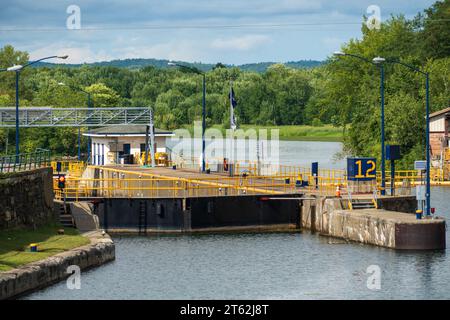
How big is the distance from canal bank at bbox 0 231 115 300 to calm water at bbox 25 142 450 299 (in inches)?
17.3

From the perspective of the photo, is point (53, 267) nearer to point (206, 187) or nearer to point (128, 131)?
point (206, 187)

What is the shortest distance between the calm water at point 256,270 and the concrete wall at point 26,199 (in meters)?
4.51

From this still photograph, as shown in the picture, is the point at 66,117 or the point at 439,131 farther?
the point at 66,117

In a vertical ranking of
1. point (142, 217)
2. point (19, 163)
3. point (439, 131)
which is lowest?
point (142, 217)

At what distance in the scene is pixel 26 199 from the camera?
5669 centimetres

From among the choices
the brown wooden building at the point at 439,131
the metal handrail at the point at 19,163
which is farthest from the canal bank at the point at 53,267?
the brown wooden building at the point at 439,131

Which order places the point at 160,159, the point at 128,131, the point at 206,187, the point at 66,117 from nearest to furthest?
the point at 206,187
the point at 160,159
the point at 128,131
the point at 66,117

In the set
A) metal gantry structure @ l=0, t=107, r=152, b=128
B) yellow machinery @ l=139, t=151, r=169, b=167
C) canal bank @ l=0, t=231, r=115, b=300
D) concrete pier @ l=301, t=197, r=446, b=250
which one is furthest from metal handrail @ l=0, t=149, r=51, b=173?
metal gantry structure @ l=0, t=107, r=152, b=128

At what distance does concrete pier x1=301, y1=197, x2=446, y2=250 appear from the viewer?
5649cm

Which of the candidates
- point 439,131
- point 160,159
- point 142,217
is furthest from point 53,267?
point 439,131

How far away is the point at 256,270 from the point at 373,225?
8544 millimetres

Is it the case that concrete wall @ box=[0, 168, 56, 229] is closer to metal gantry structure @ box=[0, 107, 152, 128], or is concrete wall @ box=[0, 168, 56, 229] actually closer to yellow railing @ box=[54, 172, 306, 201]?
yellow railing @ box=[54, 172, 306, 201]
